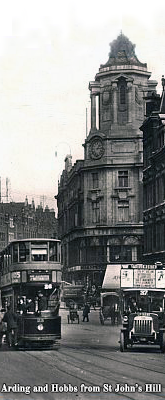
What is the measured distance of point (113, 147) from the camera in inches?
4240

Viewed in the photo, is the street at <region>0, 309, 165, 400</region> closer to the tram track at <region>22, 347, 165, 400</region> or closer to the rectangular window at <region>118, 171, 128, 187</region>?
the tram track at <region>22, 347, 165, 400</region>

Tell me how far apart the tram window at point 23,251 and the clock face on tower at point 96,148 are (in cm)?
7378

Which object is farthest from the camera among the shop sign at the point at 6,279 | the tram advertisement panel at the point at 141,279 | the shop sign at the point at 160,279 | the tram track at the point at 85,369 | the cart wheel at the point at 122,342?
the shop sign at the point at 6,279

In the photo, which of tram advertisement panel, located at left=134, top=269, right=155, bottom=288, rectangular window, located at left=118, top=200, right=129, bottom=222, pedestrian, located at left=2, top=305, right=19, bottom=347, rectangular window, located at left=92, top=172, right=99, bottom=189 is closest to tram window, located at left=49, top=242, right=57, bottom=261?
pedestrian, located at left=2, top=305, right=19, bottom=347

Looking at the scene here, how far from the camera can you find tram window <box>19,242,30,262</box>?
34.2 metres

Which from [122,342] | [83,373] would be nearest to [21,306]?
[122,342]

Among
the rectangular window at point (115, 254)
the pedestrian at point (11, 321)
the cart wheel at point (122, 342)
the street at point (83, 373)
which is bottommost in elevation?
the street at point (83, 373)

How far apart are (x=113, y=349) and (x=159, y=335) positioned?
108 inches

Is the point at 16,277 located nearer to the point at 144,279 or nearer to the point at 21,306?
the point at 21,306

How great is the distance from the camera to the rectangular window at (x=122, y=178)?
107m

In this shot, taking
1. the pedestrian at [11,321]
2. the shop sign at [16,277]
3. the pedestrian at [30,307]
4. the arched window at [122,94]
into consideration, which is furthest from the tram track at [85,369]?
the arched window at [122,94]

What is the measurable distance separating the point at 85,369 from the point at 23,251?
12312 mm

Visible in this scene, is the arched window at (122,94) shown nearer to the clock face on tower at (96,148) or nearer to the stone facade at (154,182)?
the clock face on tower at (96,148)

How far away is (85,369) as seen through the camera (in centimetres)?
2270
